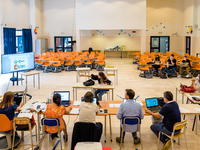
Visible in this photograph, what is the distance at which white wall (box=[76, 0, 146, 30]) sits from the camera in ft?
55.2

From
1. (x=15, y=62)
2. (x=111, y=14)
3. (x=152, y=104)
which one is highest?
(x=111, y=14)

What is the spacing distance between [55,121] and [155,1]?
19.1 metres

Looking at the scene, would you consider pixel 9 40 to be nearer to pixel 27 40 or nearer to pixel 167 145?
pixel 27 40

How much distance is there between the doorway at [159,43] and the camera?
21.1 meters

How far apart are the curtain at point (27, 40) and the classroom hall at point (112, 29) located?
12.3 inches

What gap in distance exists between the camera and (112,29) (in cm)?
1714

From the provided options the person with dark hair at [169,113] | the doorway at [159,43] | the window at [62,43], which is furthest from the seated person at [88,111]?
the doorway at [159,43]

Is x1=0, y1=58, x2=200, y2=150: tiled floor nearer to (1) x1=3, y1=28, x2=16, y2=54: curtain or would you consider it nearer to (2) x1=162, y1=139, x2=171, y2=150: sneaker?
(2) x1=162, y1=139, x2=171, y2=150: sneaker

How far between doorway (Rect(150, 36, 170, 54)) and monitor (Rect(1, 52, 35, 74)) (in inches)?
600

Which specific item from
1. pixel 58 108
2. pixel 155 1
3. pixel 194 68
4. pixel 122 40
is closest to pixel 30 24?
pixel 122 40

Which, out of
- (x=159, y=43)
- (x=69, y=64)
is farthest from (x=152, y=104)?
(x=159, y=43)

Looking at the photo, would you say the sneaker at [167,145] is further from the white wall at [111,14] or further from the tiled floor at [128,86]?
the white wall at [111,14]

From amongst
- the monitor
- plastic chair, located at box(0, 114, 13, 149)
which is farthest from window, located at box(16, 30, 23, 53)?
plastic chair, located at box(0, 114, 13, 149)

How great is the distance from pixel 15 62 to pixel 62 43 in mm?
13597
